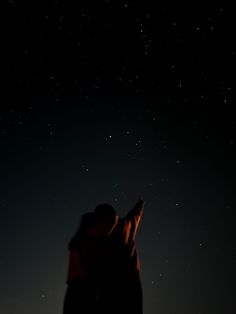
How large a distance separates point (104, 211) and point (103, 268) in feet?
1.25

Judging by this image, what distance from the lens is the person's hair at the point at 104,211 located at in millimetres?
3666

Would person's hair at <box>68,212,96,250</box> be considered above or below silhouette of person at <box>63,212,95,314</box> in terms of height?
above

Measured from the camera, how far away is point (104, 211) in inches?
145

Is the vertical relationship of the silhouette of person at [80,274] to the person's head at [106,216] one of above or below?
below

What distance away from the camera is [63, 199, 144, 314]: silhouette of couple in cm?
349

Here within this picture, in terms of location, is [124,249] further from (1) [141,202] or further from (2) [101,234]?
(1) [141,202]

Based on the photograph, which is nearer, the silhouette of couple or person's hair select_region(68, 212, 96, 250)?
the silhouette of couple

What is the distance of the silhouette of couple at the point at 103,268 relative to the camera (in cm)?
349

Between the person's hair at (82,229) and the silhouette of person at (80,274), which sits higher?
the person's hair at (82,229)

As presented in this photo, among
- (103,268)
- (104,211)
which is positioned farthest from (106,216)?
(103,268)

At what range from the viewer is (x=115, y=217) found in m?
3.70

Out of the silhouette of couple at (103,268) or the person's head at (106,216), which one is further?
the person's head at (106,216)

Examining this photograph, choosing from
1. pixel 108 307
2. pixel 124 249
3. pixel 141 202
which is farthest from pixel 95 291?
pixel 141 202

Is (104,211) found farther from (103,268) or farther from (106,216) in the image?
(103,268)
